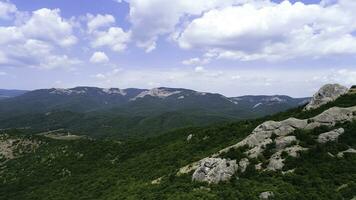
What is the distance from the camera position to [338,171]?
148 feet

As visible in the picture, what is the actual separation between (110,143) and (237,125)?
6865 cm

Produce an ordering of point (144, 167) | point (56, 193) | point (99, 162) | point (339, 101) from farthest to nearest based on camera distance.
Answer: point (99, 162), point (56, 193), point (144, 167), point (339, 101)

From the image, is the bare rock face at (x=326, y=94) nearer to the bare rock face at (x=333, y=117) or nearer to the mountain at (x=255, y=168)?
the mountain at (x=255, y=168)

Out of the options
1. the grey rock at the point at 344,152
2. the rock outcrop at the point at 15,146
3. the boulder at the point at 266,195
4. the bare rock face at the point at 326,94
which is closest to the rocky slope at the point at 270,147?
the grey rock at the point at 344,152

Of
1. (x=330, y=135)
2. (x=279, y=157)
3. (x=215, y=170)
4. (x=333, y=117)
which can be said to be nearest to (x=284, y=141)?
(x=279, y=157)

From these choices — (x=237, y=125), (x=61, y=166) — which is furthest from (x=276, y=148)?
(x=61, y=166)

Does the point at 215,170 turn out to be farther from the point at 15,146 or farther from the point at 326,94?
the point at 15,146

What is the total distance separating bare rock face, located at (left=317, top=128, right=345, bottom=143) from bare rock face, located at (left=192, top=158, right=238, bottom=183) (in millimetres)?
12761

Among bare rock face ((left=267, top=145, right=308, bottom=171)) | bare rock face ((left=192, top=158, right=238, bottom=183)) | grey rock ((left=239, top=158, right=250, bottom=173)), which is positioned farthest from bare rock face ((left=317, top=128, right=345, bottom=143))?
bare rock face ((left=192, top=158, right=238, bottom=183))

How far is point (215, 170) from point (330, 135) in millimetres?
17230

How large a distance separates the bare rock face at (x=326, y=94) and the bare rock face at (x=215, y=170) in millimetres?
34251

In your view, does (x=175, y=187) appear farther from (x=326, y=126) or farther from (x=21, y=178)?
(x=21, y=178)

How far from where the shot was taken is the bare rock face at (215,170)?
162 feet

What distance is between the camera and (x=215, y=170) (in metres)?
50.1
